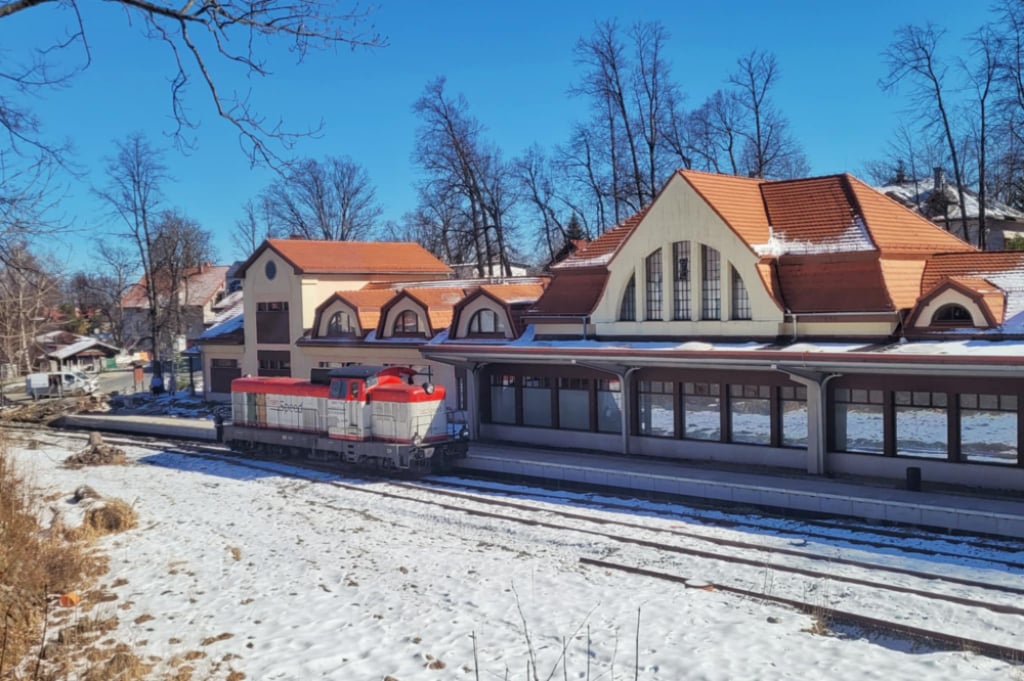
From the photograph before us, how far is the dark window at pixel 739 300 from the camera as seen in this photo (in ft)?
77.9

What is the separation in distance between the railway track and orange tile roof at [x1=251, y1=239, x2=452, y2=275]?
17386 millimetres

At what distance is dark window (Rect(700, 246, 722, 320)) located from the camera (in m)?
24.4

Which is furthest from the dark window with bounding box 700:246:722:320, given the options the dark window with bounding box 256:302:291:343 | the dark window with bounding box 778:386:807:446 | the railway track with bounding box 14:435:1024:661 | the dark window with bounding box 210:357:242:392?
the dark window with bounding box 210:357:242:392

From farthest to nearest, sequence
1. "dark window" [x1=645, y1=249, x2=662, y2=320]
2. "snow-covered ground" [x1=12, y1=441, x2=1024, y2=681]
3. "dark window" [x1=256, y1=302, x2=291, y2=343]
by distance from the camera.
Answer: "dark window" [x1=256, y1=302, x2=291, y2=343], "dark window" [x1=645, y1=249, x2=662, y2=320], "snow-covered ground" [x1=12, y1=441, x2=1024, y2=681]

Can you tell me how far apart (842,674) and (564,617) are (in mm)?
4218

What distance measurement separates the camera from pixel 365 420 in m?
25.8

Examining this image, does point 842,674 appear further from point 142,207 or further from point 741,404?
point 142,207

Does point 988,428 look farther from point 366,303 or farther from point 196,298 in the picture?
point 196,298

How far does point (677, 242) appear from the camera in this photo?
2488cm

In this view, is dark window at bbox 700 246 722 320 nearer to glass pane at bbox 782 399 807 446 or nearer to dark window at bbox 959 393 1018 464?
glass pane at bbox 782 399 807 446

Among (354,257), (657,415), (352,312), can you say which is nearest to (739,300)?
(657,415)

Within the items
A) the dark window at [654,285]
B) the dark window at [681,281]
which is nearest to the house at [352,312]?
the dark window at [654,285]

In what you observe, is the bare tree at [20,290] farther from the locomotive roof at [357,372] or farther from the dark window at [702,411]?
the dark window at [702,411]

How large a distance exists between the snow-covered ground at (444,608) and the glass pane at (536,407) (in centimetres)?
758
